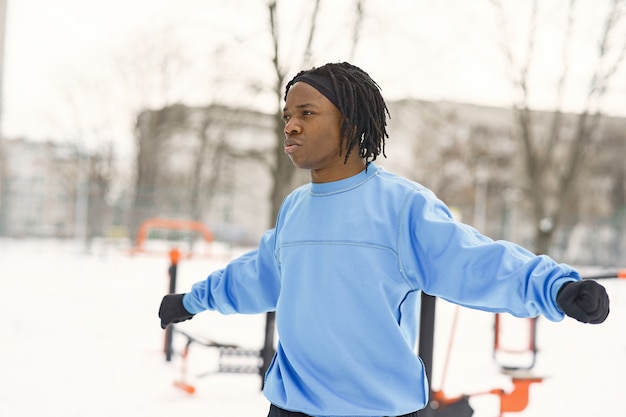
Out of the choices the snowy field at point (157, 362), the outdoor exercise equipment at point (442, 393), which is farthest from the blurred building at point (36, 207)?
the outdoor exercise equipment at point (442, 393)

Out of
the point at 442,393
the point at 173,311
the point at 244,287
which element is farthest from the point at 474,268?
the point at 442,393

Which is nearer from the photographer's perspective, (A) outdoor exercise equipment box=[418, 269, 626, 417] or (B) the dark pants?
(B) the dark pants

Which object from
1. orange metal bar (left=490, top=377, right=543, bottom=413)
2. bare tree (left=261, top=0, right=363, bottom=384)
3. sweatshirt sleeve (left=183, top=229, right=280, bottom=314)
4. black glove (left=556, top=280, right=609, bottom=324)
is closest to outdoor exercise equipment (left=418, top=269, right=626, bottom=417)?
orange metal bar (left=490, top=377, right=543, bottom=413)

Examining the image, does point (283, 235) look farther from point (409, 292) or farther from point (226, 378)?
point (226, 378)

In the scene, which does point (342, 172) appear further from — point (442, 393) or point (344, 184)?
point (442, 393)

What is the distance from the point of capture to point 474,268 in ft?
5.57

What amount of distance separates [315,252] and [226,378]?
12.9ft

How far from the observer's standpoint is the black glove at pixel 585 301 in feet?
4.81

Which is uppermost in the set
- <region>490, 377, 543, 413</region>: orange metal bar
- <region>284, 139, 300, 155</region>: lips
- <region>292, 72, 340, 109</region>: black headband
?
<region>292, 72, 340, 109</region>: black headband

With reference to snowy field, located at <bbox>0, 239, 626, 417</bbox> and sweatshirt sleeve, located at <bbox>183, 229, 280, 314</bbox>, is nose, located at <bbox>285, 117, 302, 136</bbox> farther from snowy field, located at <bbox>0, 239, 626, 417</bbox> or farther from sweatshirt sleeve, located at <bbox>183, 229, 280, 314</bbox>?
snowy field, located at <bbox>0, 239, 626, 417</bbox>

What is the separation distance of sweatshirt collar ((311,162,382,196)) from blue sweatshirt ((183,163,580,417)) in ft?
0.06

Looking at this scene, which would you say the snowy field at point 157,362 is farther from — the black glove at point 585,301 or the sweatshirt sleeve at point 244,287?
the black glove at point 585,301

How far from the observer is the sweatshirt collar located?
191cm

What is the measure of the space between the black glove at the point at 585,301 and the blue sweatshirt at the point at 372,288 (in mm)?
162
